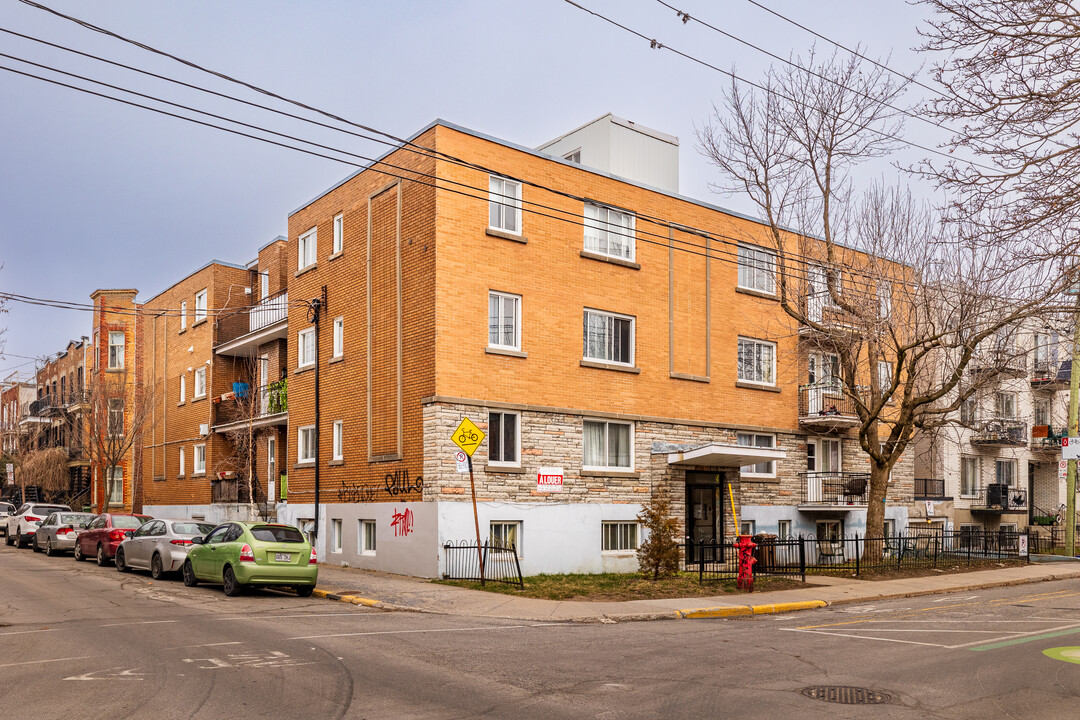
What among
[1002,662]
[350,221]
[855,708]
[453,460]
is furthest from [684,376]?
[855,708]

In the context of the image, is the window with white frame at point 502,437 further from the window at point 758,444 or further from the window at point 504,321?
the window at point 758,444

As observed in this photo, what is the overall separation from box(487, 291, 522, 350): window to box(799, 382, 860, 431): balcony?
1140 centimetres

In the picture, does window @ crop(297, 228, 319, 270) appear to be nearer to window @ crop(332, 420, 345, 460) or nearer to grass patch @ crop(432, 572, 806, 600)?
window @ crop(332, 420, 345, 460)

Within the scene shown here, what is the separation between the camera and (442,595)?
19.0m

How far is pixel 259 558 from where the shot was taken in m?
18.6

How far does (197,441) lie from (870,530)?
2685 cm

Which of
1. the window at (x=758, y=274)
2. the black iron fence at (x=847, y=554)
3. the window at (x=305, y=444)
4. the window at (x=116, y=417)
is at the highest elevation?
the window at (x=758, y=274)

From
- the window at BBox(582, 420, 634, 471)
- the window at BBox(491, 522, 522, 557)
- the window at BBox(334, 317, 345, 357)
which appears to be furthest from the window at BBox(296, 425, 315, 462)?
the window at BBox(582, 420, 634, 471)

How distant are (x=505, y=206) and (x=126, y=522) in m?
13.9

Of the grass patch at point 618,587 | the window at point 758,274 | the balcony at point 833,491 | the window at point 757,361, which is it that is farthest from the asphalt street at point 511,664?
the window at point 758,274

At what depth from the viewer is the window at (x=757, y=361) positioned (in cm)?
3019

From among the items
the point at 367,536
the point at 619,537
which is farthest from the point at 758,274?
the point at 367,536

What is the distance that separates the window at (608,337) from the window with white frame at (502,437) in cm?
317

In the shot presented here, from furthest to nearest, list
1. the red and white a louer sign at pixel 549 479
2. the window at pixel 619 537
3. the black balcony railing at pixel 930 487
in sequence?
1. the black balcony railing at pixel 930 487
2. the window at pixel 619 537
3. the red and white a louer sign at pixel 549 479
